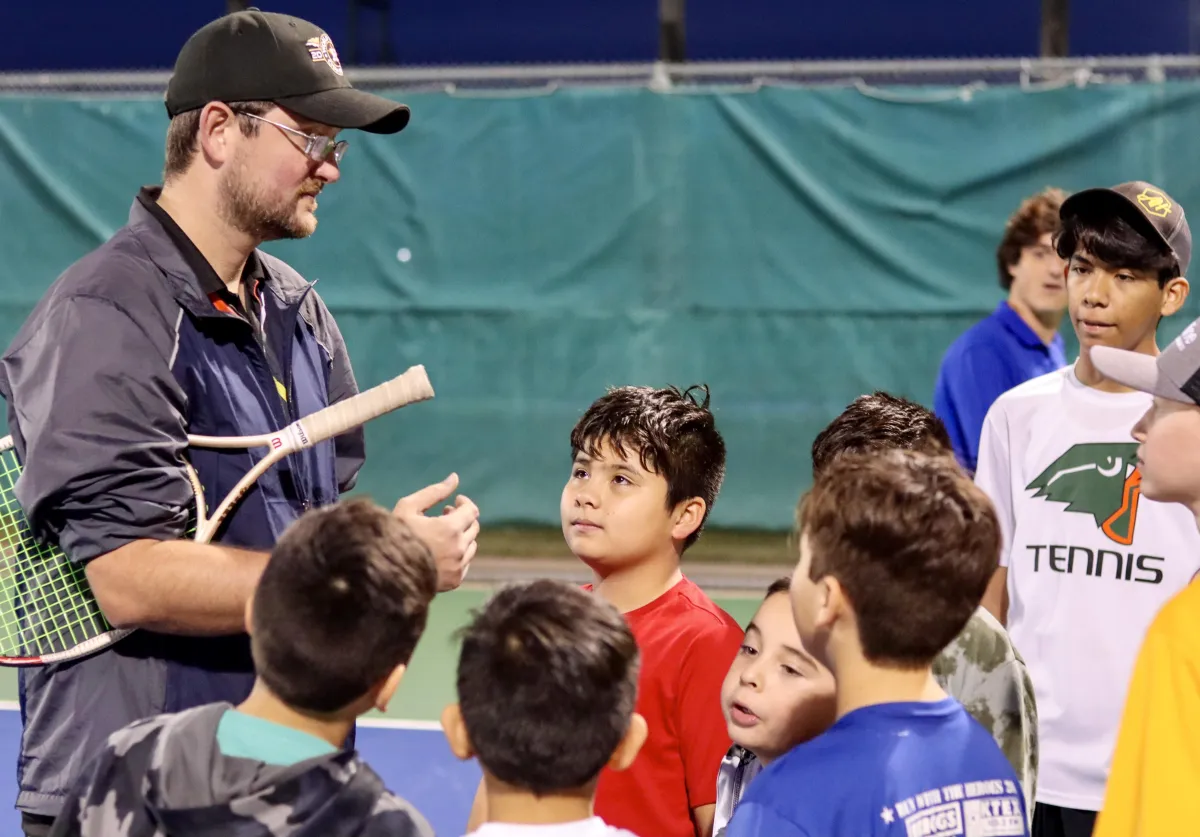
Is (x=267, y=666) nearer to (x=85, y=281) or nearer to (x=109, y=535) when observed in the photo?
(x=109, y=535)

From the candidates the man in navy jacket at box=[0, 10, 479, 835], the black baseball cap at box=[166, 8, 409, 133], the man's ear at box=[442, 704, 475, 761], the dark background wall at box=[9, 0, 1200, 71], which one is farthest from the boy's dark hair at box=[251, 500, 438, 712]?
the dark background wall at box=[9, 0, 1200, 71]

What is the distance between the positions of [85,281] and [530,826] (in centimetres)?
117

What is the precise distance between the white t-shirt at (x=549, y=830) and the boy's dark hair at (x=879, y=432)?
3.77 ft

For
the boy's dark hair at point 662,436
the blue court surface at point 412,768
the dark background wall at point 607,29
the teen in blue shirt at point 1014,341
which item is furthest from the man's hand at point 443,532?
the dark background wall at point 607,29

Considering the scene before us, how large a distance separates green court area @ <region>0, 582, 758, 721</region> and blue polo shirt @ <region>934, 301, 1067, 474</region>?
1802 mm

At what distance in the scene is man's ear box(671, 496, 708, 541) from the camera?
2990 mm

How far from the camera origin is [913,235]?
7.68 m

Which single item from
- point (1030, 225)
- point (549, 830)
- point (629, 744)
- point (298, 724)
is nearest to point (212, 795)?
point (298, 724)

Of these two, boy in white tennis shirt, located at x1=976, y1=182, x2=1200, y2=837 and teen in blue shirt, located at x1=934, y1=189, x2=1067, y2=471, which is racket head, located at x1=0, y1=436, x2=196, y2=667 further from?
teen in blue shirt, located at x1=934, y1=189, x2=1067, y2=471

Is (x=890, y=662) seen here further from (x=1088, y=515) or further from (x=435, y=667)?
(x=435, y=667)

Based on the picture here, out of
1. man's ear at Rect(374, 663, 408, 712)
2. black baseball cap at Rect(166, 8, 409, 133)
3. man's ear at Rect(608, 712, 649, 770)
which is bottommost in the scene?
man's ear at Rect(608, 712, 649, 770)

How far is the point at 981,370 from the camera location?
16.2 ft

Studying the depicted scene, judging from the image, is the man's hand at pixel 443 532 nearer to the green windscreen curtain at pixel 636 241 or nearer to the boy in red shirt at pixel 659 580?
the boy in red shirt at pixel 659 580

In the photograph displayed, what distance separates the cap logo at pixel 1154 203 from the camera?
337 centimetres
